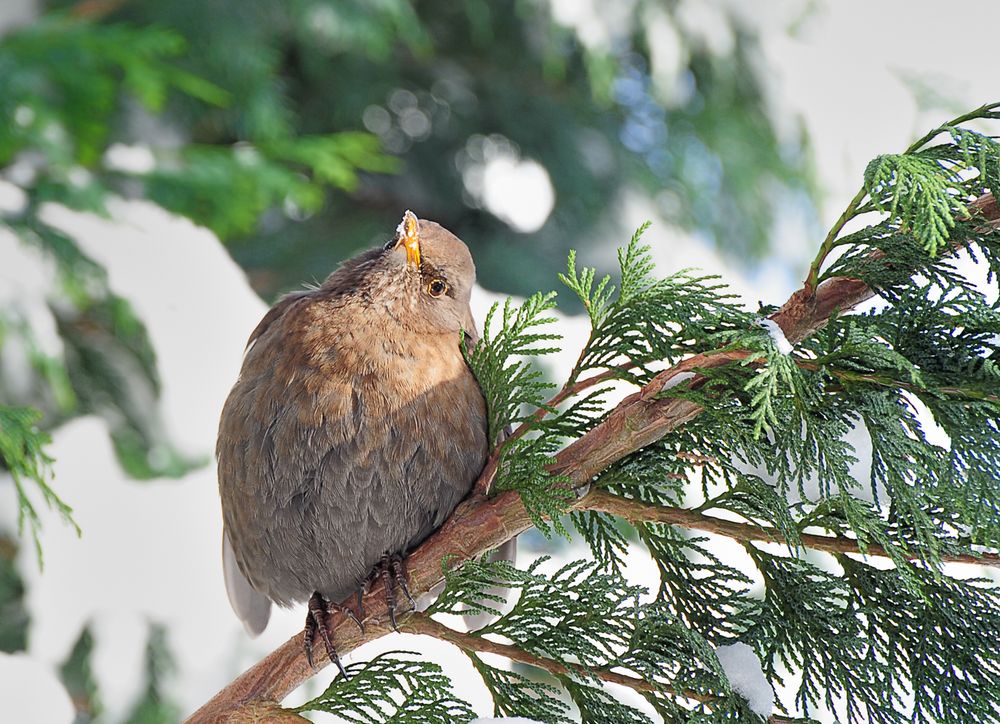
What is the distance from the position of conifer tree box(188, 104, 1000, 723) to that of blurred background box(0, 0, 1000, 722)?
1.60 ft

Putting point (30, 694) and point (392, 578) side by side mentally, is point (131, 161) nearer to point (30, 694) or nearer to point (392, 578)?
point (30, 694)

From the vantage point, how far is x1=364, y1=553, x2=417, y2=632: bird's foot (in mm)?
807

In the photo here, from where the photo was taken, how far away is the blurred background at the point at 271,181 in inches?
59.6

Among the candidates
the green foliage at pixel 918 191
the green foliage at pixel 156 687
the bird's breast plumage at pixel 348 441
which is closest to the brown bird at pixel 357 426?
the bird's breast plumage at pixel 348 441

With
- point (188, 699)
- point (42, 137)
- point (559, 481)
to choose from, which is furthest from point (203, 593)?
point (559, 481)

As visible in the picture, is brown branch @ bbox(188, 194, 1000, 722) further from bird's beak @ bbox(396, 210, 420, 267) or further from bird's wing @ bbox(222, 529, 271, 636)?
bird's wing @ bbox(222, 529, 271, 636)

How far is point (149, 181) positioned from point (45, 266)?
22 cm

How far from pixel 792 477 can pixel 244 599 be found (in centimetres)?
82

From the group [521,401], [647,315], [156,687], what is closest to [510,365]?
[521,401]

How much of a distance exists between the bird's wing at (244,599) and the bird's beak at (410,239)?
1.59ft

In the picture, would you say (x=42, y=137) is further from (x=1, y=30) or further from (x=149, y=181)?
(x=1, y=30)

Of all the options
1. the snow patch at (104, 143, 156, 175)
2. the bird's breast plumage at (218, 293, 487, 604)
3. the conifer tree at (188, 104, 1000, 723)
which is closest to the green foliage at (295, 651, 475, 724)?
the conifer tree at (188, 104, 1000, 723)

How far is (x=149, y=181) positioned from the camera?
1.60 metres

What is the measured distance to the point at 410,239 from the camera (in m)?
0.88
